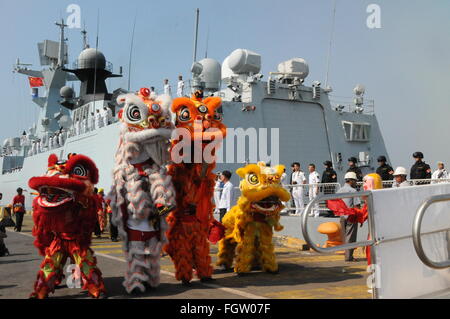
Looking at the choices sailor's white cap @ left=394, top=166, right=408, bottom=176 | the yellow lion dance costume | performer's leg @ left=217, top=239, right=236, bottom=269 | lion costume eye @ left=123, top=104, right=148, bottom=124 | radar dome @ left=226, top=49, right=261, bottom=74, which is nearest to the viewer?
lion costume eye @ left=123, top=104, right=148, bottom=124

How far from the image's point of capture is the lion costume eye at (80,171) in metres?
5.32

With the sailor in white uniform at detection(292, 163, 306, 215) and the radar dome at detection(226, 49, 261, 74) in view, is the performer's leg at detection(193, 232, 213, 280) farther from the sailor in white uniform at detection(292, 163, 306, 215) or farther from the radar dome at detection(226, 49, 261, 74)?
the radar dome at detection(226, 49, 261, 74)

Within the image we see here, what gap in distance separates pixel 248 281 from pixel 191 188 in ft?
4.88

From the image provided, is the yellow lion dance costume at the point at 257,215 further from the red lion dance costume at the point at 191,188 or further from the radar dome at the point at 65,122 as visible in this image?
the radar dome at the point at 65,122

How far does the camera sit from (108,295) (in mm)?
5273

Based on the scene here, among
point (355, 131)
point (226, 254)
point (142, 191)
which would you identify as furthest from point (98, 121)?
point (142, 191)

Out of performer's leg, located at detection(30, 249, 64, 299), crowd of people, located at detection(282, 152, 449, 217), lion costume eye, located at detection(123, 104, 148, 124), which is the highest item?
lion costume eye, located at detection(123, 104, 148, 124)

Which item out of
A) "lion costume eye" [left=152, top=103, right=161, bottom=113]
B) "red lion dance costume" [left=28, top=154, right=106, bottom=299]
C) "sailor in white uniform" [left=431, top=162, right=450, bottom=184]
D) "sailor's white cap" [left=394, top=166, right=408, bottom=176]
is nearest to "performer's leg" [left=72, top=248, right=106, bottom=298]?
"red lion dance costume" [left=28, top=154, right=106, bottom=299]

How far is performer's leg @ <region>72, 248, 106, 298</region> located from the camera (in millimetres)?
5062

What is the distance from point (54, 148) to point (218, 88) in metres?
13.1

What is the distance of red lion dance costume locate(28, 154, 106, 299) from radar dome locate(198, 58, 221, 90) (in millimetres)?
16154

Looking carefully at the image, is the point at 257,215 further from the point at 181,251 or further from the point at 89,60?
the point at 89,60

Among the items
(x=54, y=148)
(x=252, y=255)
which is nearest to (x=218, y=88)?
(x=54, y=148)
